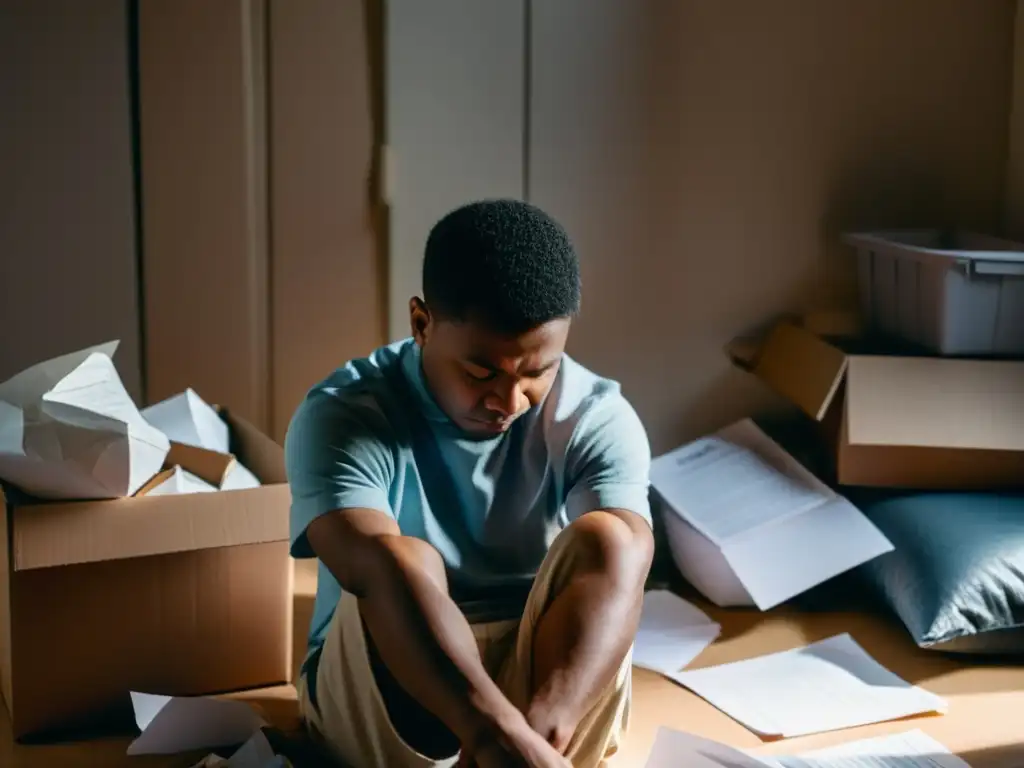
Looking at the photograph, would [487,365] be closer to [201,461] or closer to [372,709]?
[372,709]

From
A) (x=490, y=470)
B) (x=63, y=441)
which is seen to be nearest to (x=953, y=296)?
(x=490, y=470)

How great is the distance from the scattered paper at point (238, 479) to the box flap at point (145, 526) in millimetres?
89

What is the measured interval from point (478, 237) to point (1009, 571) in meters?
1.10

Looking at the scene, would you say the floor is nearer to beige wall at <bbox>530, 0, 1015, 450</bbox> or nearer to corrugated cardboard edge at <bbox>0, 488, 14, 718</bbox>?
corrugated cardboard edge at <bbox>0, 488, 14, 718</bbox>

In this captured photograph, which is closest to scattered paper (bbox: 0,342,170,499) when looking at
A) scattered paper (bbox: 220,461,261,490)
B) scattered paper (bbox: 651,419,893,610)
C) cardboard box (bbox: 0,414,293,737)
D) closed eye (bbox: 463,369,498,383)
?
cardboard box (bbox: 0,414,293,737)

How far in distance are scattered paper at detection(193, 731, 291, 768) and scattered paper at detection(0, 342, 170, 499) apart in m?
0.36

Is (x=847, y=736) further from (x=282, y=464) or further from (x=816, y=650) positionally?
(x=282, y=464)

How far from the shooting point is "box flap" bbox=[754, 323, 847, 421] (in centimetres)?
213

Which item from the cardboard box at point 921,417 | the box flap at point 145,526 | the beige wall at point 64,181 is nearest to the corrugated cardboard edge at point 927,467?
the cardboard box at point 921,417

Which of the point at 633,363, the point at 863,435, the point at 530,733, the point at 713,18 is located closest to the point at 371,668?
the point at 530,733

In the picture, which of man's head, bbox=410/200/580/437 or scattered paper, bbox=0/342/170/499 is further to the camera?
scattered paper, bbox=0/342/170/499

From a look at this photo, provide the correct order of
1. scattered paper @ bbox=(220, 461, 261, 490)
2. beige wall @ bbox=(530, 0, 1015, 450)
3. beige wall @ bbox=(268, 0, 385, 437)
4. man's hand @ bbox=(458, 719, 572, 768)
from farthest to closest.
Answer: beige wall @ bbox=(530, 0, 1015, 450) < beige wall @ bbox=(268, 0, 385, 437) < scattered paper @ bbox=(220, 461, 261, 490) < man's hand @ bbox=(458, 719, 572, 768)

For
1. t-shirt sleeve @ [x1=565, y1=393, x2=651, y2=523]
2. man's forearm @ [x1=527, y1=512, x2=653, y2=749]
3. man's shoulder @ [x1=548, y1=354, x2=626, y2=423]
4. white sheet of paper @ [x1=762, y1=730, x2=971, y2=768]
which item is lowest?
white sheet of paper @ [x1=762, y1=730, x2=971, y2=768]

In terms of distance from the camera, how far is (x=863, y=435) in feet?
6.78
